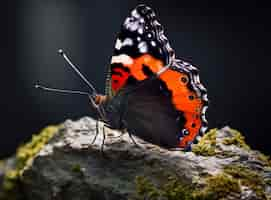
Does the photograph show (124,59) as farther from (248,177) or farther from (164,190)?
(248,177)

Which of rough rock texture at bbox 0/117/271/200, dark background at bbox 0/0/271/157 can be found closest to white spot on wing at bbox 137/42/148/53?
dark background at bbox 0/0/271/157

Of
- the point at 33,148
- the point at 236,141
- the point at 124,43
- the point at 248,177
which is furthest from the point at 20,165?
A: the point at 248,177

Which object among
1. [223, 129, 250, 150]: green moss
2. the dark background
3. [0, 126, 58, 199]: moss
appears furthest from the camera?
the dark background

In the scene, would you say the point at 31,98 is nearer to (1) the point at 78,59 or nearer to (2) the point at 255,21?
(1) the point at 78,59

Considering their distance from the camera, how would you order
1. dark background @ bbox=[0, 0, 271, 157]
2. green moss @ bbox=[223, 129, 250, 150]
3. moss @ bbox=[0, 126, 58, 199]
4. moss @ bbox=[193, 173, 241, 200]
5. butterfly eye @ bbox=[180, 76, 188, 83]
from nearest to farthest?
1. moss @ bbox=[193, 173, 241, 200]
2. butterfly eye @ bbox=[180, 76, 188, 83]
3. green moss @ bbox=[223, 129, 250, 150]
4. moss @ bbox=[0, 126, 58, 199]
5. dark background @ bbox=[0, 0, 271, 157]

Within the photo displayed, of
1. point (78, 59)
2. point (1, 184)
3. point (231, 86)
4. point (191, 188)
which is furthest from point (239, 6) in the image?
point (1, 184)

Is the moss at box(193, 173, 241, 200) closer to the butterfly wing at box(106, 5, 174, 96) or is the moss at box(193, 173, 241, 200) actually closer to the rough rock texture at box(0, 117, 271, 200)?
the rough rock texture at box(0, 117, 271, 200)
